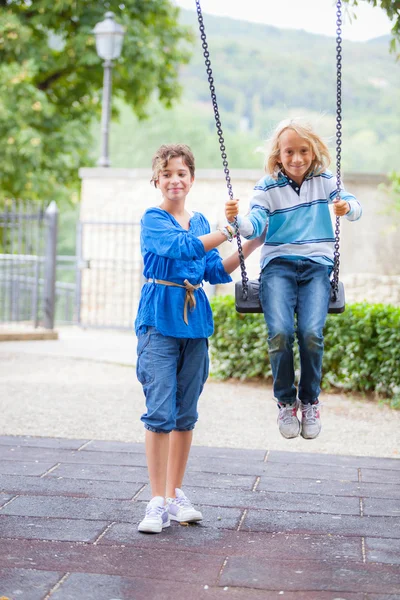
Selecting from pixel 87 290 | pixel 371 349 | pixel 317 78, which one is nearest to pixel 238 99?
pixel 317 78

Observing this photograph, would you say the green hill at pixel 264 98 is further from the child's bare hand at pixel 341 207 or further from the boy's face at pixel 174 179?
the boy's face at pixel 174 179

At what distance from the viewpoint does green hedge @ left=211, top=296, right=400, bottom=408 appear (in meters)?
8.20

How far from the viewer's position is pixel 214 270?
418 centimetres

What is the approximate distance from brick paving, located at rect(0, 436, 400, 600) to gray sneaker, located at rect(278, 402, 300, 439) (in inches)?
14.6

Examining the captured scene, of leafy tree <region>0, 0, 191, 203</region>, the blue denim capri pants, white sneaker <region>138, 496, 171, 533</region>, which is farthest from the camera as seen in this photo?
leafy tree <region>0, 0, 191, 203</region>

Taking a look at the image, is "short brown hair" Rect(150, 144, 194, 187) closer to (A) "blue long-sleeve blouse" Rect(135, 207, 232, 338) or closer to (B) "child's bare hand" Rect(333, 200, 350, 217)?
(A) "blue long-sleeve blouse" Rect(135, 207, 232, 338)

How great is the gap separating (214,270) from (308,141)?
74 centimetres

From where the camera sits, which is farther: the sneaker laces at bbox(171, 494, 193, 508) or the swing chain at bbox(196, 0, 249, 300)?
the sneaker laces at bbox(171, 494, 193, 508)

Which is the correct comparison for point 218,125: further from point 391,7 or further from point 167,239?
point 391,7

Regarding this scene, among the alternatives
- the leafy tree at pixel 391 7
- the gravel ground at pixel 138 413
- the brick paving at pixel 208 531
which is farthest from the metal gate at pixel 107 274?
the brick paving at pixel 208 531

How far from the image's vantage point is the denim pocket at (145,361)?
12.9 ft

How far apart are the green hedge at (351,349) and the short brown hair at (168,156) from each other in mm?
4512

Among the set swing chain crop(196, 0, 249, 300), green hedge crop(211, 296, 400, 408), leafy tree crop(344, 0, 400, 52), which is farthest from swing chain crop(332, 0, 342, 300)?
green hedge crop(211, 296, 400, 408)

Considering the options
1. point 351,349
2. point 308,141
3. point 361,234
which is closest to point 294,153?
point 308,141
